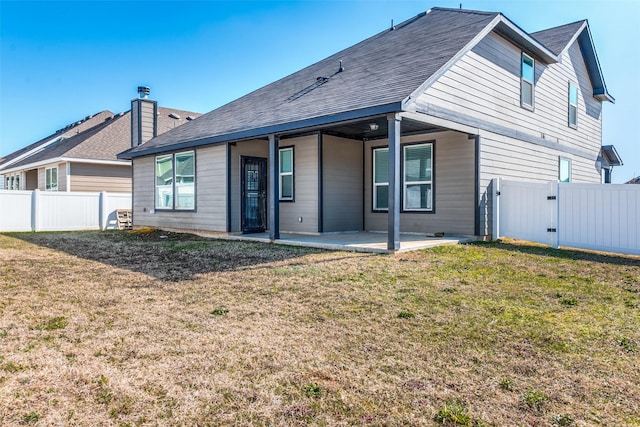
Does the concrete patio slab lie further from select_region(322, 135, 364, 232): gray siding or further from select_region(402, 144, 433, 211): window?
select_region(402, 144, 433, 211): window

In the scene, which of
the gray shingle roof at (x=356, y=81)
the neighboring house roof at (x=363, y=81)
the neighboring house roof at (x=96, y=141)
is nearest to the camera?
the neighboring house roof at (x=363, y=81)

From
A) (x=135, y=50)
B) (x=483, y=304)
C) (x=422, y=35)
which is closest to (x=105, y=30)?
(x=135, y=50)

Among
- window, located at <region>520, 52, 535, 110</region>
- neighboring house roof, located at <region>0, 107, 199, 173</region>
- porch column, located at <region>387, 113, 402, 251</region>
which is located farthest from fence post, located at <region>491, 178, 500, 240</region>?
neighboring house roof, located at <region>0, 107, 199, 173</region>

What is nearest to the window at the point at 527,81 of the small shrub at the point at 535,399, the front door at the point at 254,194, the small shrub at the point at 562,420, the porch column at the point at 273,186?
the porch column at the point at 273,186

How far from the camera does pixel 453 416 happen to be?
2113mm

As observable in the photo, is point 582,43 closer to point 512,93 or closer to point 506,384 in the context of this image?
point 512,93

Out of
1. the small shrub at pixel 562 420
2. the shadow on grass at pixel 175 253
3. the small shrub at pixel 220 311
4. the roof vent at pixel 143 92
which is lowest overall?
the small shrub at pixel 562 420

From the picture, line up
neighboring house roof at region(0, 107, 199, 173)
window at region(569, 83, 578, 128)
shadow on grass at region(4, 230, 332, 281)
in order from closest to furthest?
shadow on grass at region(4, 230, 332, 281) → window at region(569, 83, 578, 128) → neighboring house roof at region(0, 107, 199, 173)

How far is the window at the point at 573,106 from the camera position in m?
13.3

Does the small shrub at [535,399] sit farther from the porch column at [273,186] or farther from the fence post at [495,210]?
the fence post at [495,210]

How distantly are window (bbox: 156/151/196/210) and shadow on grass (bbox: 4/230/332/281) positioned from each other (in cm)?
148

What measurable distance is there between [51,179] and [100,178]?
115 inches

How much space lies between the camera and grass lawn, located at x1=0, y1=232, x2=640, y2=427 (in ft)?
7.25

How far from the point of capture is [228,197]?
420 inches
